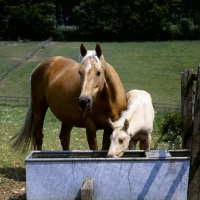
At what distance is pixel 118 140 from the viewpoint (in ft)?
18.6

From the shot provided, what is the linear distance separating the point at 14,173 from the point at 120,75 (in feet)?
126

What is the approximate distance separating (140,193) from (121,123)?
118 cm

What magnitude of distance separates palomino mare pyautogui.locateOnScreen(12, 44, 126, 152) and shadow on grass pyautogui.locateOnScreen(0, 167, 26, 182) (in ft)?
1.79

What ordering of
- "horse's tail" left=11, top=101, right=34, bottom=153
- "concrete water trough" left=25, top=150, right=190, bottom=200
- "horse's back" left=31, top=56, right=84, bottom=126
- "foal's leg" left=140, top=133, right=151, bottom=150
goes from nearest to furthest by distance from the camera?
"concrete water trough" left=25, top=150, right=190, bottom=200
"foal's leg" left=140, top=133, right=151, bottom=150
"horse's back" left=31, top=56, right=84, bottom=126
"horse's tail" left=11, top=101, right=34, bottom=153

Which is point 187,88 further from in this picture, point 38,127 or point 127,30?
point 127,30

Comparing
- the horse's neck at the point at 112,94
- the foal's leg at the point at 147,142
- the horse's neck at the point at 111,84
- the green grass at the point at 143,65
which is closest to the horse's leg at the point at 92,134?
the horse's neck at the point at 112,94

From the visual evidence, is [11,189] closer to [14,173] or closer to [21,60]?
[14,173]

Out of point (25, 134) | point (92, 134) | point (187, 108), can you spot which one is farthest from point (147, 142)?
point (25, 134)

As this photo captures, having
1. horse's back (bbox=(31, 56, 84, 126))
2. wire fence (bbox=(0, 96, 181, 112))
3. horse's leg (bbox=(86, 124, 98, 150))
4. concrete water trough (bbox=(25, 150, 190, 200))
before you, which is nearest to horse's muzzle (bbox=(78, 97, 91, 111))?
A: concrete water trough (bbox=(25, 150, 190, 200))

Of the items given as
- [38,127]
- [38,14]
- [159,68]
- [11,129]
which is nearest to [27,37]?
[38,14]

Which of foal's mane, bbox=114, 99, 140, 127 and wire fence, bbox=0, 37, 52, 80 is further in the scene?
wire fence, bbox=0, 37, 52, 80

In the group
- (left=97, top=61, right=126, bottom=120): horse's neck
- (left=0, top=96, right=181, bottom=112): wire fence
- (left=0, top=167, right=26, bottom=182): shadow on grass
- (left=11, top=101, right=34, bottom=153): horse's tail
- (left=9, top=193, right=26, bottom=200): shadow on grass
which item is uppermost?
(left=97, top=61, right=126, bottom=120): horse's neck

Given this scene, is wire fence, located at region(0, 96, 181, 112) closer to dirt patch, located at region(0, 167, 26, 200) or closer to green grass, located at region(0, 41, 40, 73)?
green grass, located at region(0, 41, 40, 73)

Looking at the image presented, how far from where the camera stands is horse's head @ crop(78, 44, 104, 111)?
513 centimetres
